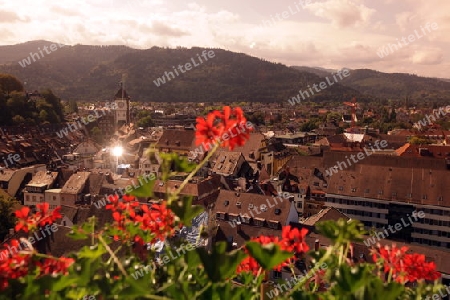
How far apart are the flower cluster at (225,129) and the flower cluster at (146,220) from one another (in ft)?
1.72

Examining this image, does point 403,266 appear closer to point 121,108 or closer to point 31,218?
point 31,218

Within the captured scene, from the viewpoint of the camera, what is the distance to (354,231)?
2578 mm

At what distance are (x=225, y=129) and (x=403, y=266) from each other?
1.73 meters

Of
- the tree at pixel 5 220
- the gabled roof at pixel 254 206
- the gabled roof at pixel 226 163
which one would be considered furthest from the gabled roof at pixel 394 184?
A: the tree at pixel 5 220

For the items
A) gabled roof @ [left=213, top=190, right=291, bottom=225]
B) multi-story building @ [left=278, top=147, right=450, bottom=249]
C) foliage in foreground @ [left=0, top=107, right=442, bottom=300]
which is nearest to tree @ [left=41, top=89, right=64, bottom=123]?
multi-story building @ [left=278, top=147, right=450, bottom=249]

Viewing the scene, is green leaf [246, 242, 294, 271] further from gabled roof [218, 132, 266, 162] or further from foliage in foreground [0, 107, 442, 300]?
gabled roof [218, 132, 266, 162]

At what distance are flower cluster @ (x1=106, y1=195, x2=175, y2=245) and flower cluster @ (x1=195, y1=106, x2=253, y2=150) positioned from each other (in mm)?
524

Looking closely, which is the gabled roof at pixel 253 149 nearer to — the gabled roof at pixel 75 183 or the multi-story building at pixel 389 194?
the multi-story building at pixel 389 194

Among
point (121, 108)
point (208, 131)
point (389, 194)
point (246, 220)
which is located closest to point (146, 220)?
point (208, 131)

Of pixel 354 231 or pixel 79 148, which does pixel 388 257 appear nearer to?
pixel 354 231

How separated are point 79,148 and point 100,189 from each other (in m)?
26.4

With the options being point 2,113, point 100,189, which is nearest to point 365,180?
point 100,189

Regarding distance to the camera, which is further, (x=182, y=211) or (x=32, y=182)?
(x=32, y=182)

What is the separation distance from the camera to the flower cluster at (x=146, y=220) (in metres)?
2.89
